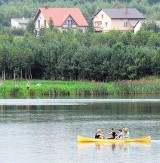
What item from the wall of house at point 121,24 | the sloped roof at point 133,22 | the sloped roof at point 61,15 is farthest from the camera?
the wall of house at point 121,24

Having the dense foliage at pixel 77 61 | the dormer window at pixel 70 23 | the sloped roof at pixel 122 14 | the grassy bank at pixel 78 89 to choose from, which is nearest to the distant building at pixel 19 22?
the sloped roof at pixel 122 14

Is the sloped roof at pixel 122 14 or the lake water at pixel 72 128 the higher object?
the sloped roof at pixel 122 14

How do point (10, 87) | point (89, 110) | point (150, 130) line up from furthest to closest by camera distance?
point (10, 87) < point (89, 110) < point (150, 130)

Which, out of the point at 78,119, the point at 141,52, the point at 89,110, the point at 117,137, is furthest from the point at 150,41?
the point at 117,137

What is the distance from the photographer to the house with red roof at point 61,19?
164 metres

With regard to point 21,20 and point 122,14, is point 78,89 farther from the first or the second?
point 21,20

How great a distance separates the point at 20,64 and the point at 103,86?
18.9 metres

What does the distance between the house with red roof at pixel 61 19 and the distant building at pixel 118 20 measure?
3514 mm

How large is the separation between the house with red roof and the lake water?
247 feet

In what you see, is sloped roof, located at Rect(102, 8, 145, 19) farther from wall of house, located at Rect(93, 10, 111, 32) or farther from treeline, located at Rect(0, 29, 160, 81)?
treeline, located at Rect(0, 29, 160, 81)

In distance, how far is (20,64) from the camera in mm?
114000

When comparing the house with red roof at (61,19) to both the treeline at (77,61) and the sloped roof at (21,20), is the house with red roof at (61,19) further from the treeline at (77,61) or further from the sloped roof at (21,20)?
the treeline at (77,61)

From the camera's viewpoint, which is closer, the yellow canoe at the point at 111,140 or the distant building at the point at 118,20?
the yellow canoe at the point at 111,140

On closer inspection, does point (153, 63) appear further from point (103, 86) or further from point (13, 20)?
point (13, 20)
